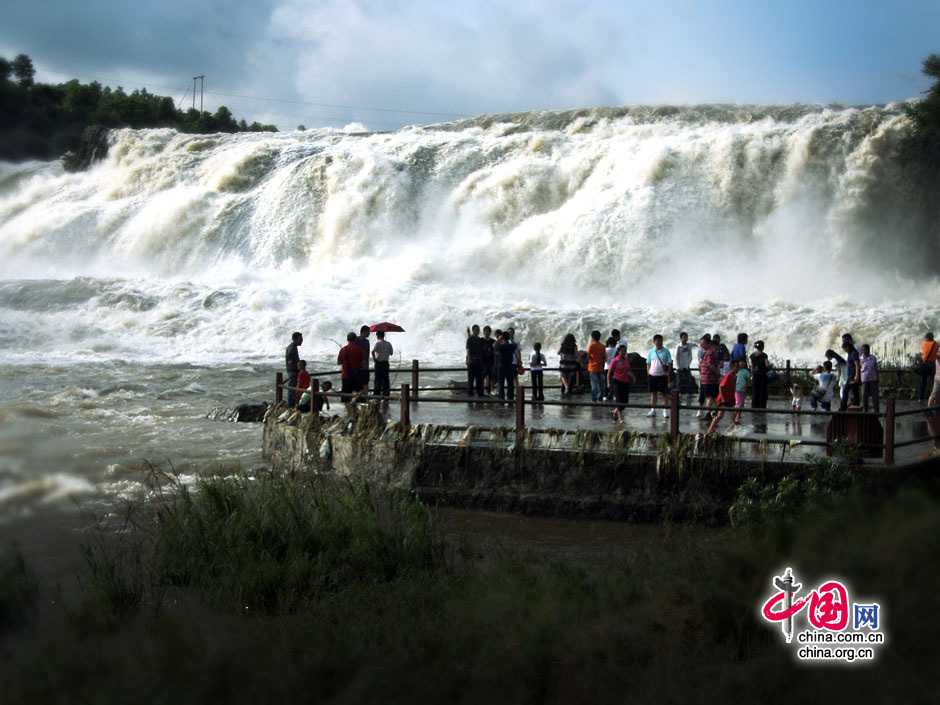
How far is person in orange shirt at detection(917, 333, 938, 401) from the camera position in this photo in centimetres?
1780

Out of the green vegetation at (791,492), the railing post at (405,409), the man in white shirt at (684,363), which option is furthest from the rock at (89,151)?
the green vegetation at (791,492)

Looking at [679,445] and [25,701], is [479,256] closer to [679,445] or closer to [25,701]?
[679,445]

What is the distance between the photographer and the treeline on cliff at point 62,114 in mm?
67625

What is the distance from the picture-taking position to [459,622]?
7.82 m

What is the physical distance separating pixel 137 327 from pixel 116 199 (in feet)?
53.0

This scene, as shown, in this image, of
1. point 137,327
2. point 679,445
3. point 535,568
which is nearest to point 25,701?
point 535,568

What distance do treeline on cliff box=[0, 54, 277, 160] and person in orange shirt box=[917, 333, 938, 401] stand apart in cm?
5560

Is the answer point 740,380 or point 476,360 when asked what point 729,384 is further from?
point 476,360

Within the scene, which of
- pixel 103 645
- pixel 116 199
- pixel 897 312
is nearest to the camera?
pixel 103 645

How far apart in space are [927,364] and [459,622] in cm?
1296

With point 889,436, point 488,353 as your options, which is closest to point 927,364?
point 488,353

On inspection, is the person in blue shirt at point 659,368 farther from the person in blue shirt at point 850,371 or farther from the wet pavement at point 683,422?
the person in blue shirt at point 850,371

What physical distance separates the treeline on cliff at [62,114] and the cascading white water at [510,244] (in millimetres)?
19385

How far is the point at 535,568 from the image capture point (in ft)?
32.1
